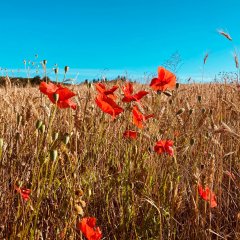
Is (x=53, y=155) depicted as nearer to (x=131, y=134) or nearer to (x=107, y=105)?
(x=107, y=105)

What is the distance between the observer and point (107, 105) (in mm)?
1602

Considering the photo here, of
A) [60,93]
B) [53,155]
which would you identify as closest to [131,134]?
[60,93]

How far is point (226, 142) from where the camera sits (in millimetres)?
2434

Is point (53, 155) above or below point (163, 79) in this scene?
below

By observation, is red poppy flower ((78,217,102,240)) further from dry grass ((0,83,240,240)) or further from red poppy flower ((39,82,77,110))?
red poppy flower ((39,82,77,110))

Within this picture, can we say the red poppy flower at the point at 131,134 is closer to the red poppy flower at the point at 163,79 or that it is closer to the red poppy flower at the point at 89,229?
the red poppy flower at the point at 163,79

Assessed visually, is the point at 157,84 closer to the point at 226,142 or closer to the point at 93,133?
the point at 93,133

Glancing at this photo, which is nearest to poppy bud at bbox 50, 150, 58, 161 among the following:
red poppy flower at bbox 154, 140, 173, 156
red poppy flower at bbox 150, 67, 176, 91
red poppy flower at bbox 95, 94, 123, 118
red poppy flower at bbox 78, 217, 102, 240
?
red poppy flower at bbox 78, 217, 102, 240

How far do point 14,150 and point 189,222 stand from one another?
0.97 meters

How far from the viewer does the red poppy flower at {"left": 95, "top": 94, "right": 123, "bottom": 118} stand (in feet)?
5.22

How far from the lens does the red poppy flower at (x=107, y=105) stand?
1.59m

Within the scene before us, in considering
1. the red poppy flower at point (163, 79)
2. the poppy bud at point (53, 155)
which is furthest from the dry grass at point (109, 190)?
the red poppy flower at point (163, 79)

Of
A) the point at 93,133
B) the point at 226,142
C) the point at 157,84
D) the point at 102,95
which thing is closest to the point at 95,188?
the point at 93,133

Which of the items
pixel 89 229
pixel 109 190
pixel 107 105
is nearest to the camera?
pixel 89 229
